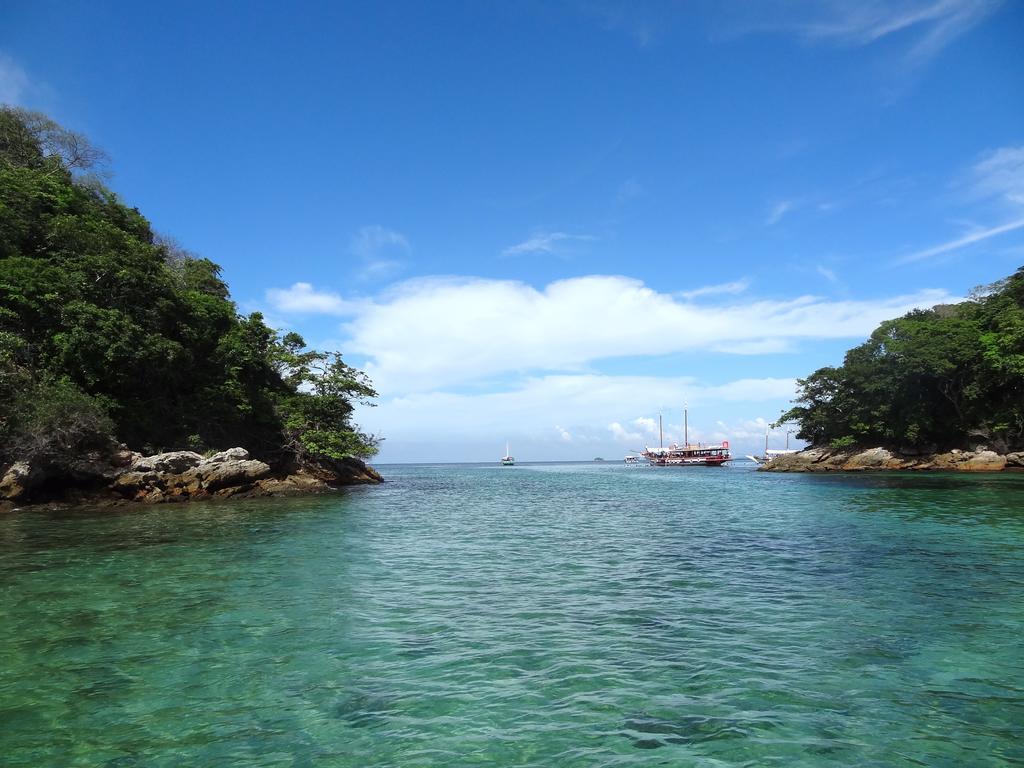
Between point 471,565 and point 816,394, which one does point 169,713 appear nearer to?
point 471,565

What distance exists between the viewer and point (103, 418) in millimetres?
25500

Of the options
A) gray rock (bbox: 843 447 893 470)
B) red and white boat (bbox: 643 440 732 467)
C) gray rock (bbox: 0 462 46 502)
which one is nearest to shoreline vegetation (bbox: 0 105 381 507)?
gray rock (bbox: 0 462 46 502)

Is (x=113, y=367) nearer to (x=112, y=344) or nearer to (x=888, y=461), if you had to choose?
(x=112, y=344)

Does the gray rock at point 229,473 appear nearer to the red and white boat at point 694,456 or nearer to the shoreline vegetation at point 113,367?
the shoreline vegetation at point 113,367

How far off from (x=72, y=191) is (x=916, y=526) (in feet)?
150

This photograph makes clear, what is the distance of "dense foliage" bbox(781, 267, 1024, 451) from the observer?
51.2 meters

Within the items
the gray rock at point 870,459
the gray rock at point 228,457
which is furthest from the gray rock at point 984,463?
the gray rock at point 228,457

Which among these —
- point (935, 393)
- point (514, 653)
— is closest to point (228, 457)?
point (514, 653)

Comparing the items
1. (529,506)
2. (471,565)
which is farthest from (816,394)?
(471,565)

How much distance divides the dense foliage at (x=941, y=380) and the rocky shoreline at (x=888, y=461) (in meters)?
1.57

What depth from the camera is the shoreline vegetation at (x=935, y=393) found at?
51.3 meters

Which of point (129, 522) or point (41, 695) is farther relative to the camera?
point (129, 522)

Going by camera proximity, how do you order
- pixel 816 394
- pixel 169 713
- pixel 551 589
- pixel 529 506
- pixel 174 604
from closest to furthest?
1. pixel 169 713
2. pixel 174 604
3. pixel 551 589
4. pixel 529 506
5. pixel 816 394

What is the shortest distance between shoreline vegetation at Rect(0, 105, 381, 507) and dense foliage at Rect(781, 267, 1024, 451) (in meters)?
51.7
